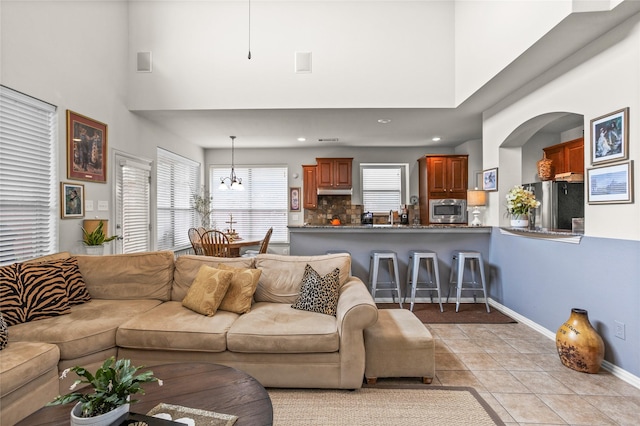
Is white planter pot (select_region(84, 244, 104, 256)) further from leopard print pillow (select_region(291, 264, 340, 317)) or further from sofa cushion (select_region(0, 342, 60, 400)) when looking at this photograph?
leopard print pillow (select_region(291, 264, 340, 317))

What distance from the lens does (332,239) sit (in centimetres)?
448

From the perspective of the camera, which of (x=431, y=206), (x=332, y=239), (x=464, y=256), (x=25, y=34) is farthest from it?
(x=431, y=206)

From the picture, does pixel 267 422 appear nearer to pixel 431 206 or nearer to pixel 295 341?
pixel 295 341

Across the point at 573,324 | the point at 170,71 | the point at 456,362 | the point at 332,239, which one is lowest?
the point at 456,362

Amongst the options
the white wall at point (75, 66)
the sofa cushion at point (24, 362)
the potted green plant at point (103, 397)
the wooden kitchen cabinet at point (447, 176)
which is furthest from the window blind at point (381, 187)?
the potted green plant at point (103, 397)

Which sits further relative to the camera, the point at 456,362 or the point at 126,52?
the point at 126,52

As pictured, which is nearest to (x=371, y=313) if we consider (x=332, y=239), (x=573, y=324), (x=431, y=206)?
(x=573, y=324)

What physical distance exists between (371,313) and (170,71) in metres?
4.05

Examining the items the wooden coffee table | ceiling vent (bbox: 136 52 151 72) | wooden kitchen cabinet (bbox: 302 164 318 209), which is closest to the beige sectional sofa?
the wooden coffee table

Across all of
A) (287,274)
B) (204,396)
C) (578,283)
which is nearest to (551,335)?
(578,283)

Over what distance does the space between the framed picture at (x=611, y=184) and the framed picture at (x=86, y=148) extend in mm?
4898

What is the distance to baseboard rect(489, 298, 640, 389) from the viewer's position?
2.35 metres

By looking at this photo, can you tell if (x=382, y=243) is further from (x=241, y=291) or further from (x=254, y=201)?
(x=254, y=201)

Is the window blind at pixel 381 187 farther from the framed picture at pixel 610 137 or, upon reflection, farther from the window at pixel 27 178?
the window at pixel 27 178
